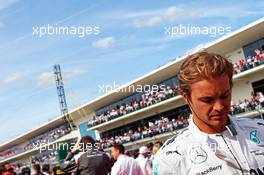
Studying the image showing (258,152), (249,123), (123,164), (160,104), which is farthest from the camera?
(160,104)

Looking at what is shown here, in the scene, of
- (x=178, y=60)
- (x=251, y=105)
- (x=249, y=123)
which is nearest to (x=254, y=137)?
(x=249, y=123)

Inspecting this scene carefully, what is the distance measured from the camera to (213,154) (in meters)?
2.12

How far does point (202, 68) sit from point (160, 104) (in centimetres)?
3762

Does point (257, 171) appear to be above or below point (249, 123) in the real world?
below

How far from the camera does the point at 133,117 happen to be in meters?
45.3

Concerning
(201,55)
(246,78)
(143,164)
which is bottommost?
(143,164)

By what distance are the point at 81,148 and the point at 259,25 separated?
24339 mm

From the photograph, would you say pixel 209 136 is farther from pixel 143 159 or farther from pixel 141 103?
pixel 141 103

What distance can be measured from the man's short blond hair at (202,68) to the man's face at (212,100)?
0.08 feet

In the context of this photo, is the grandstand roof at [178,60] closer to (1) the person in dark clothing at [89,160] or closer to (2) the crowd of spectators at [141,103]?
(2) the crowd of spectators at [141,103]

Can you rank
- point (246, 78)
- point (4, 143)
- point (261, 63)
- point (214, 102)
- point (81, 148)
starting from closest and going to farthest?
point (214, 102)
point (81, 148)
point (261, 63)
point (246, 78)
point (4, 143)

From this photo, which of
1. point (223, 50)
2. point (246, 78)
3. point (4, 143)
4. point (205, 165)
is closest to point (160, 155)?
point (205, 165)

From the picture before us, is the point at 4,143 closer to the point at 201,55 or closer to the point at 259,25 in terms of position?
the point at 259,25

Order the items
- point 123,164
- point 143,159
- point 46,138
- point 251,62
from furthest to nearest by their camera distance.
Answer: point 46,138
point 251,62
point 143,159
point 123,164
